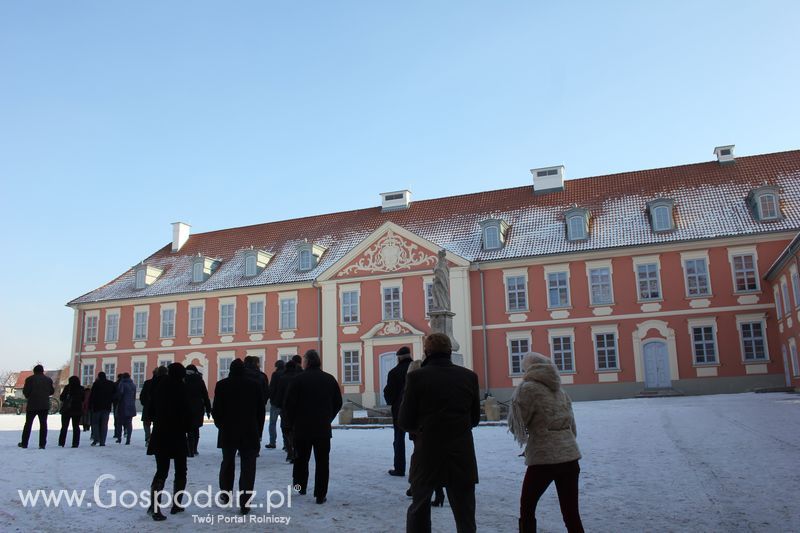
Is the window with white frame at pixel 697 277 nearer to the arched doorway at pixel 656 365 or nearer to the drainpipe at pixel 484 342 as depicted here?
the arched doorway at pixel 656 365

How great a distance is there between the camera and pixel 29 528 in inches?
260

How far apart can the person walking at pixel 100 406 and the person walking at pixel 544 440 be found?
11526 mm

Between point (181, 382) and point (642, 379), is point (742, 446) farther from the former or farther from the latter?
point (642, 379)

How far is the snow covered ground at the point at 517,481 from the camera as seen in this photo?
6.59 meters

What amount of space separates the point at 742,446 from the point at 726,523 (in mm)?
5098

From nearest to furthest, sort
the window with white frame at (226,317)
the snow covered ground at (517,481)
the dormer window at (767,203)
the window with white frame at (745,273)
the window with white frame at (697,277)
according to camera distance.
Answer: the snow covered ground at (517,481) < the window with white frame at (745,273) < the dormer window at (767,203) < the window with white frame at (697,277) < the window with white frame at (226,317)

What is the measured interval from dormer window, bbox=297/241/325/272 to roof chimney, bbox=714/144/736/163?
19.4 metres

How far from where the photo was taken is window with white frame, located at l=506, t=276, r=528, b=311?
97.9 ft

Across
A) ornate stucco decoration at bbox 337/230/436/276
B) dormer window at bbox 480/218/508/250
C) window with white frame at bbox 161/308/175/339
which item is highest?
dormer window at bbox 480/218/508/250

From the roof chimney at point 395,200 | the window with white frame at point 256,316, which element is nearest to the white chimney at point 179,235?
the window with white frame at point 256,316

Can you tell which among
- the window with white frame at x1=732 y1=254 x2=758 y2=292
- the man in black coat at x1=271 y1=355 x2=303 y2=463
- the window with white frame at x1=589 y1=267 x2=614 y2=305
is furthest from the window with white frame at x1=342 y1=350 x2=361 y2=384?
the man in black coat at x1=271 y1=355 x2=303 y2=463

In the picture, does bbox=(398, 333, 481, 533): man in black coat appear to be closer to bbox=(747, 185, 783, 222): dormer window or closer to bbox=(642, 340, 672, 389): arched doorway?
bbox=(642, 340, 672, 389): arched doorway

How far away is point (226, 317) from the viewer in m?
35.5

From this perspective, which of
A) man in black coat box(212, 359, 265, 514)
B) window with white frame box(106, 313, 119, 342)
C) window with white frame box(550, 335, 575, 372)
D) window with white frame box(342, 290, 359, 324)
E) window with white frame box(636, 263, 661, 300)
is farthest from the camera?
window with white frame box(106, 313, 119, 342)
